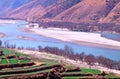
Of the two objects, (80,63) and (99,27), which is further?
(99,27)

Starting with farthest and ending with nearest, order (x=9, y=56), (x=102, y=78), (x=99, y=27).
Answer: (x=99, y=27), (x=9, y=56), (x=102, y=78)

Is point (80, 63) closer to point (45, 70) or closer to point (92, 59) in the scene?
point (92, 59)

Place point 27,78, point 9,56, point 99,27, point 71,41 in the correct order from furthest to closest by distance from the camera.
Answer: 1. point 99,27
2. point 71,41
3. point 9,56
4. point 27,78

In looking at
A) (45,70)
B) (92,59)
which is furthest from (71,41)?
(45,70)

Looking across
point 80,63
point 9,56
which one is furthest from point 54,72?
point 80,63

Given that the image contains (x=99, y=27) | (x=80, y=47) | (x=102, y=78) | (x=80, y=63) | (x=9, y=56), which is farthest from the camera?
(x=99, y=27)

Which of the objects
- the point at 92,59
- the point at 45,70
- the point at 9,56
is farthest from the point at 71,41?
the point at 45,70

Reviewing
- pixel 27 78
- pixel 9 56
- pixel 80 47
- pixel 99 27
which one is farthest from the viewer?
pixel 99 27

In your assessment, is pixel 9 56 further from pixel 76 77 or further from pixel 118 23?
pixel 118 23

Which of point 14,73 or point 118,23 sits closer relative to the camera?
point 14,73
